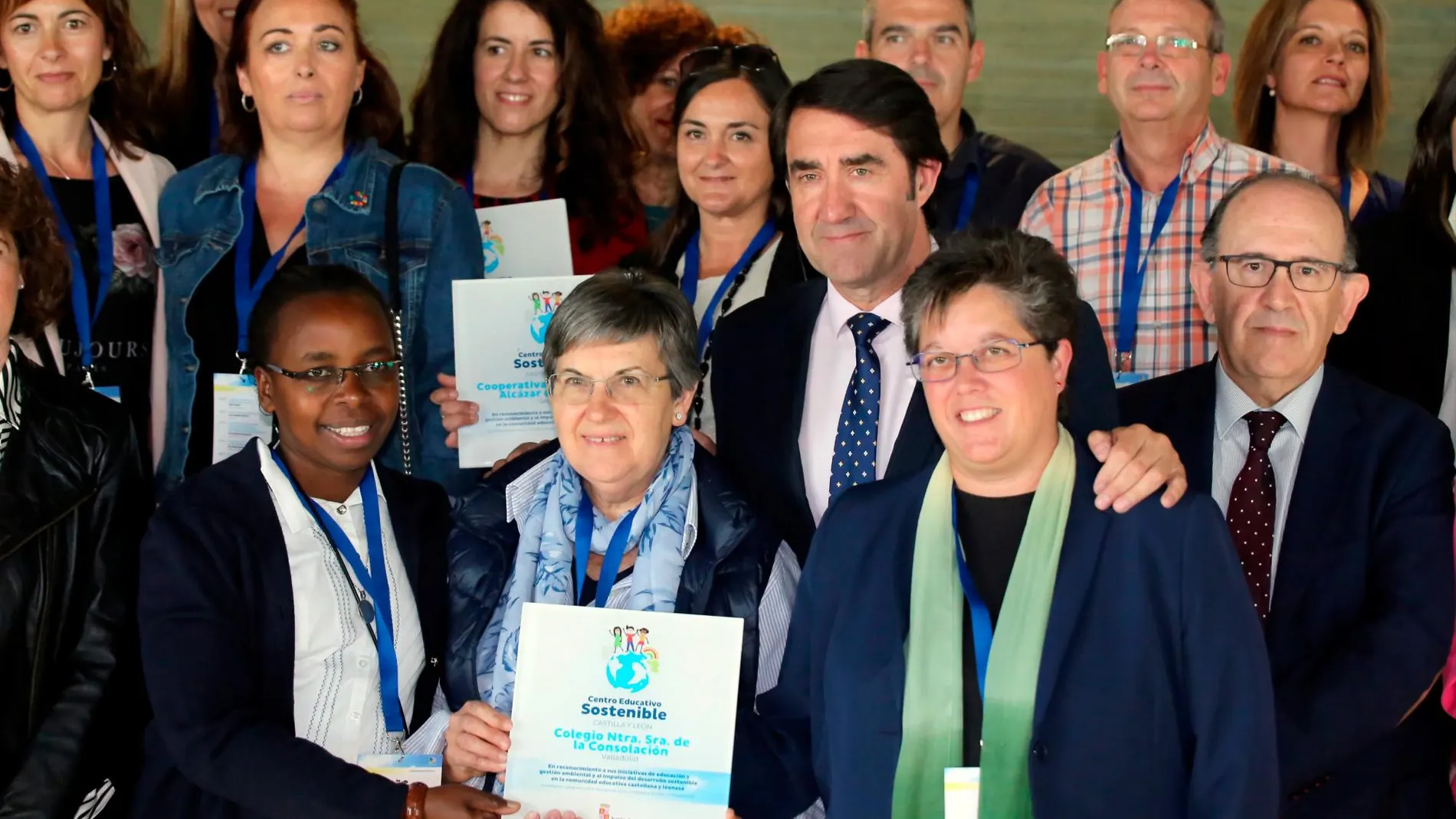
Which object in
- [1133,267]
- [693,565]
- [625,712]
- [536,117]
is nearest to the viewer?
[625,712]

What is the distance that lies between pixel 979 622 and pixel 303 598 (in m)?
1.37

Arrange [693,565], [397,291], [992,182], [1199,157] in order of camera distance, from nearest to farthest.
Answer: [693,565], [397,291], [1199,157], [992,182]

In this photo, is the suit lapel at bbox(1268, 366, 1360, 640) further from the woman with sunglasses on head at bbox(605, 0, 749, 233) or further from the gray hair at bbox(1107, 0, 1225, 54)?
the woman with sunglasses on head at bbox(605, 0, 749, 233)

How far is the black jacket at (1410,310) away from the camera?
4.03 meters

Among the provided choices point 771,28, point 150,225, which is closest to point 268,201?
point 150,225

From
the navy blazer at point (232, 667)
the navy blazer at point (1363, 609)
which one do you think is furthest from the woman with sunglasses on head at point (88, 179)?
the navy blazer at point (1363, 609)

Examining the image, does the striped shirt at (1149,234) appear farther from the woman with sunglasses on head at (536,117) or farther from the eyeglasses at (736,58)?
the woman with sunglasses on head at (536,117)

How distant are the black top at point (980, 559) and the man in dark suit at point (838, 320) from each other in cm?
52

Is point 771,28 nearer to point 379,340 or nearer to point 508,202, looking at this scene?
point 508,202

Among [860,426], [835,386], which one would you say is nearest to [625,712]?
[860,426]

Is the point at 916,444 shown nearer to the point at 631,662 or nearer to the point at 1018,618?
the point at 1018,618

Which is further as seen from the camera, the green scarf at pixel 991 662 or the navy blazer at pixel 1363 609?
the navy blazer at pixel 1363 609

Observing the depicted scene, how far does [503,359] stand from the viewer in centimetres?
389

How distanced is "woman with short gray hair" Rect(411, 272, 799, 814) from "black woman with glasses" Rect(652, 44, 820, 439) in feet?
3.00
